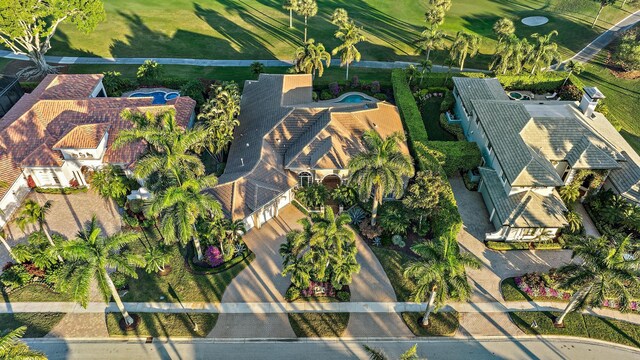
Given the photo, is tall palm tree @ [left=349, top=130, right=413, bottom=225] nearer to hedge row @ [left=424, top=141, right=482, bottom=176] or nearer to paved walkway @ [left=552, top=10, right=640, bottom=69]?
hedge row @ [left=424, top=141, right=482, bottom=176]

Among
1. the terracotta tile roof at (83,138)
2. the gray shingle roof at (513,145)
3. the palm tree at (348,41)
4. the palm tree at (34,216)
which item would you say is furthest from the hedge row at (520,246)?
the palm tree at (34,216)

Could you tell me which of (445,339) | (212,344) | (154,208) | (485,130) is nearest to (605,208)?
(485,130)

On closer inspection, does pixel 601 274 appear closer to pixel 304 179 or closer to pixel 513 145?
pixel 513 145

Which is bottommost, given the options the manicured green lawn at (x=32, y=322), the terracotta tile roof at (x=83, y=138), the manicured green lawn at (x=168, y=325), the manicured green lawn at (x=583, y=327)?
the manicured green lawn at (x=32, y=322)

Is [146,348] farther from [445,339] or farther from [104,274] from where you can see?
→ [445,339]

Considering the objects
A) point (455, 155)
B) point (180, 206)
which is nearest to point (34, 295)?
point (180, 206)

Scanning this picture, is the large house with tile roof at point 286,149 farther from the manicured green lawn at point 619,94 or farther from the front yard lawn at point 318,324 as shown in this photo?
the manicured green lawn at point 619,94
